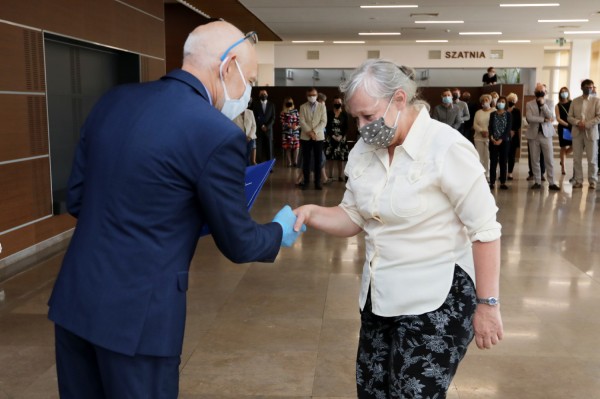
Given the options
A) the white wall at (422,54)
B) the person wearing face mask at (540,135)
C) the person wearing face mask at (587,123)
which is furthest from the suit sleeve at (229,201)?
A: the white wall at (422,54)

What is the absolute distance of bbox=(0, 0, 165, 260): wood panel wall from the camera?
6.30 meters

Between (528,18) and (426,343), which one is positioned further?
(528,18)

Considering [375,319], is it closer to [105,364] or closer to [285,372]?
[105,364]

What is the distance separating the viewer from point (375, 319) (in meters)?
2.29

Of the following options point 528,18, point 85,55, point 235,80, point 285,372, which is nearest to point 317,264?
point 285,372

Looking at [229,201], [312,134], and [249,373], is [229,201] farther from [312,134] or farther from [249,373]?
[312,134]

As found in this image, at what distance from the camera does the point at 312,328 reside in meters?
4.59

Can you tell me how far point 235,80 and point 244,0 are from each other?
42.3ft

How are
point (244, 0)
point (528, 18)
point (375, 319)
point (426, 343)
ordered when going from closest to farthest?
point (426, 343)
point (375, 319)
point (244, 0)
point (528, 18)

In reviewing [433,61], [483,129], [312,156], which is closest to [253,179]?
[312,156]

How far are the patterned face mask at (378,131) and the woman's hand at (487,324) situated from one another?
0.60 m

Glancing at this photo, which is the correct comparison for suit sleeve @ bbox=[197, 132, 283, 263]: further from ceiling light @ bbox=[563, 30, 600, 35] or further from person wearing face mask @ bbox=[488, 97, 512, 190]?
ceiling light @ bbox=[563, 30, 600, 35]

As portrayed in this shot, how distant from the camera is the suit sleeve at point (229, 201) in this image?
1.77m

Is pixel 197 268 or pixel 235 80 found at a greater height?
pixel 235 80
